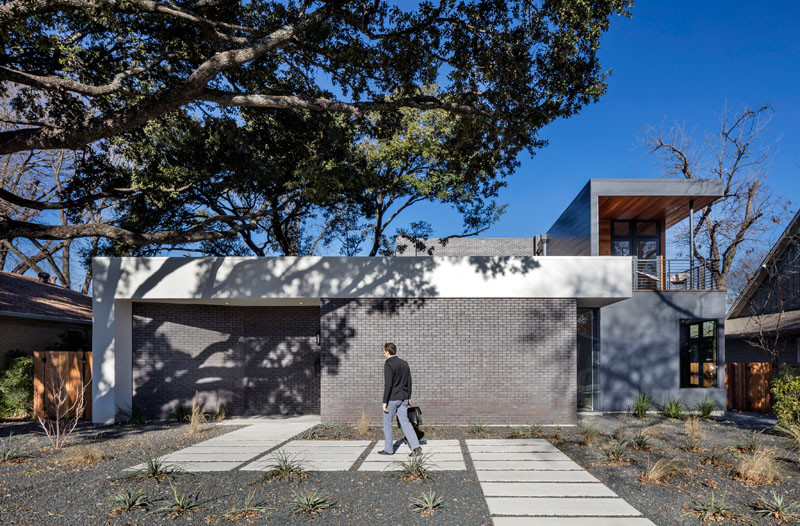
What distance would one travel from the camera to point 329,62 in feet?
34.3

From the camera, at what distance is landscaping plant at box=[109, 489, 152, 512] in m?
5.40

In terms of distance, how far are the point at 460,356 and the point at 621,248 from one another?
28.8ft

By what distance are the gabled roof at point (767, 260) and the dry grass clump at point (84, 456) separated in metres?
17.7

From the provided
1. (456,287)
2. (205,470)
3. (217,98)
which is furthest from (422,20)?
(205,470)

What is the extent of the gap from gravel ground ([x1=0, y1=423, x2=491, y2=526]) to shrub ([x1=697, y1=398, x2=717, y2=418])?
921 cm

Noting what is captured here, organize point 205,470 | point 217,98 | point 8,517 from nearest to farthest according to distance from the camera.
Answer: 1. point 8,517
2. point 205,470
3. point 217,98

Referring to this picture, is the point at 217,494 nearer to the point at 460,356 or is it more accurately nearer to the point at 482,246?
the point at 460,356

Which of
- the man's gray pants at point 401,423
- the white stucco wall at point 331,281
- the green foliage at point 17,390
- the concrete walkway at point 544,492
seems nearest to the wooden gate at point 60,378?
the green foliage at point 17,390

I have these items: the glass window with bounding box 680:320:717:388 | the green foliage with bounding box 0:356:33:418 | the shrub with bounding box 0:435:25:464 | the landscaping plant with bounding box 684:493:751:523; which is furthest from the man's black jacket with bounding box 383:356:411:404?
the green foliage with bounding box 0:356:33:418

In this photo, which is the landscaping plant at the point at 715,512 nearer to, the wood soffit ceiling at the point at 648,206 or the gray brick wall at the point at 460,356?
the gray brick wall at the point at 460,356

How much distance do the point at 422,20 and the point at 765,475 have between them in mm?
8712

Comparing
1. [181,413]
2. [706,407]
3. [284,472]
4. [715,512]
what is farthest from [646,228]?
[181,413]

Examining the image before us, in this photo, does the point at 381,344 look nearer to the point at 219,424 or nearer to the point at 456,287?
the point at 456,287

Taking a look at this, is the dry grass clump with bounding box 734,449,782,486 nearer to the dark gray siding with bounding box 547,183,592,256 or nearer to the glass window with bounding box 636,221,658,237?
the dark gray siding with bounding box 547,183,592,256
